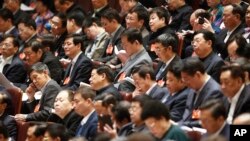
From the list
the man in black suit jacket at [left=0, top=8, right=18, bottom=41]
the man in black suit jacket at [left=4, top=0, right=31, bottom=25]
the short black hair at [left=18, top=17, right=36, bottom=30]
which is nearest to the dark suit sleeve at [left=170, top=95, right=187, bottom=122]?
the short black hair at [left=18, top=17, right=36, bottom=30]

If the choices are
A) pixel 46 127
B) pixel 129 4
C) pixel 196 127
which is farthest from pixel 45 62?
pixel 196 127

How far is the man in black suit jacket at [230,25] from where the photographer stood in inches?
125

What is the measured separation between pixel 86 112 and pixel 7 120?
39 cm

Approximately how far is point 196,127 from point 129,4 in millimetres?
1460

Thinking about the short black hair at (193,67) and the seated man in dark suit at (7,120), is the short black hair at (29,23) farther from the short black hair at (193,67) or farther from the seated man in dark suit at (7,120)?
the short black hair at (193,67)

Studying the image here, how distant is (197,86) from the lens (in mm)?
2574

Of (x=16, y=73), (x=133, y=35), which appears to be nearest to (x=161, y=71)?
(x=133, y=35)

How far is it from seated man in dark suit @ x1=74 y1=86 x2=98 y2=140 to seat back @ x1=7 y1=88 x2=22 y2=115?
41 centimetres

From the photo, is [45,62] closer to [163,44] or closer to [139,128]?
[163,44]

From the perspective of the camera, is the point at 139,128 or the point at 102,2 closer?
the point at 139,128

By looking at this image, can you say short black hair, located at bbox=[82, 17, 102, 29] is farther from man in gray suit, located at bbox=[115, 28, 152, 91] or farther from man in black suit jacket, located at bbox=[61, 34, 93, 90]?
man in gray suit, located at bbox=[115, 28, 152, 91]

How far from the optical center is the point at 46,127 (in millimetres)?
2580

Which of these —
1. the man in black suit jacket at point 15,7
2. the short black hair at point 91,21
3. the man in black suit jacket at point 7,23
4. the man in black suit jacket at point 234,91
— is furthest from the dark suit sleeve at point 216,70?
the man in black suit jacket at point 15,7

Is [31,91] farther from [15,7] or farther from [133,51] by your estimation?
[15,7]
